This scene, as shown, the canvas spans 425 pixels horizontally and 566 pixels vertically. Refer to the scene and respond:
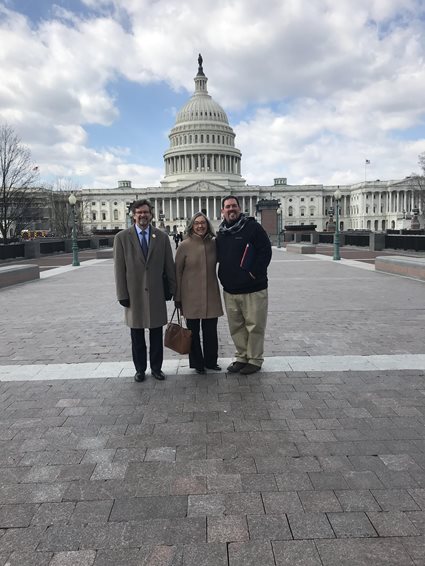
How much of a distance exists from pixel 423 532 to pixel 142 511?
71.1 inches

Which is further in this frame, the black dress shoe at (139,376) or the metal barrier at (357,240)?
the metal barrier at (357,240)

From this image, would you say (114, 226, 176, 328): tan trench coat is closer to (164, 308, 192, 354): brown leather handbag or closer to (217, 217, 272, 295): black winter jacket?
(164, 308, 192, 354): brown leather handbag

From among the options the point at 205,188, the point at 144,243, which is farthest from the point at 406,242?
the point at 205,188

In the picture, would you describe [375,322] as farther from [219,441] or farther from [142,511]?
[142,511]

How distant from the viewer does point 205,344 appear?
5.91 metres

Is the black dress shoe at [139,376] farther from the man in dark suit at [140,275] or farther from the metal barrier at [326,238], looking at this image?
the metal barrier at [326,238]

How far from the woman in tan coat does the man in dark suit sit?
266 millimetres

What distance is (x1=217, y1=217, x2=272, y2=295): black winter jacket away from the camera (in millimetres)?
5512

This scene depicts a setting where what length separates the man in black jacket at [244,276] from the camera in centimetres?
551

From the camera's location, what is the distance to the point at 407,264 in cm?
1600

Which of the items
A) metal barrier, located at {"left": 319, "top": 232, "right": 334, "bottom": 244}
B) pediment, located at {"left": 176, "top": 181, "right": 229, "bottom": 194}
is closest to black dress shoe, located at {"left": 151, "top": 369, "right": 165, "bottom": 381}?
metal barrier, located at {"left": 319, "top": 232, "right": 334, "bottom": 244}

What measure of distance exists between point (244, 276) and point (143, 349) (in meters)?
1.59

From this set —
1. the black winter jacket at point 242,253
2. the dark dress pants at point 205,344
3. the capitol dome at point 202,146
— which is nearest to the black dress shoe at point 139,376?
the dark dress pants at point 205,344

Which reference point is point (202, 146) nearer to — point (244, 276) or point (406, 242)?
point (406, 242)
